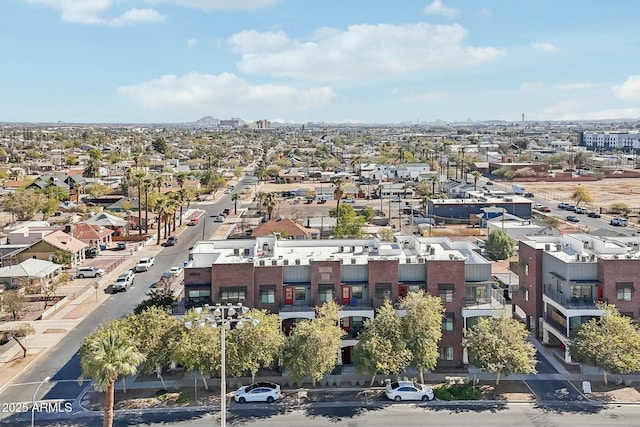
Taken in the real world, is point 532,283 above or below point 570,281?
below

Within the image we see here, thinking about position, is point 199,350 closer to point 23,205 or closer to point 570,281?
point 570,281

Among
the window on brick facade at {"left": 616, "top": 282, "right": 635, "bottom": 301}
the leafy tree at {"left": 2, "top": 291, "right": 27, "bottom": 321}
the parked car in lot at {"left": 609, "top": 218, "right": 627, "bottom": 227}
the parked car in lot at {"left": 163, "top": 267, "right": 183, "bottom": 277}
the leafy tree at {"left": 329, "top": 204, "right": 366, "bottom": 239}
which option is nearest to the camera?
the window on brick facade at {"left": 616, "top": 282, "right": 635, "bottom": 301}

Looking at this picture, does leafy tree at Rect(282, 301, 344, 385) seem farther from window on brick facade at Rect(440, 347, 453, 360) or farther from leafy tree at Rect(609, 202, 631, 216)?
leafy tree at Rect(609, 202, 631, 216)

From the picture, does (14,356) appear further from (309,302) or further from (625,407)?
(625,407)

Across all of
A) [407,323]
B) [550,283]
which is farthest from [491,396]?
[550,283]

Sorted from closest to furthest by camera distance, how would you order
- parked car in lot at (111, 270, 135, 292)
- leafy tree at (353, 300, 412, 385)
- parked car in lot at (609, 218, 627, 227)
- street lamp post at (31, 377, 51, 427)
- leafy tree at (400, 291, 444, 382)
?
street lamp post at (31, 377, 51, 427)
leafy tree at (353, 300, 412, 385)
leafy tree at (400, 291, 444, 382)
parked car in lot at (111, 270, 135, 292)
parked car in lot at (609, 218, 627, 227)

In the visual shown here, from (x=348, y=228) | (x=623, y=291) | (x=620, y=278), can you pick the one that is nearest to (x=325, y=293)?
(x=620, y=278)

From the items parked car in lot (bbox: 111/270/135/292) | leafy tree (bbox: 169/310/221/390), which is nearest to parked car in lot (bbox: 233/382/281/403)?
leafy tree (bbox: 169/310/221/390)
